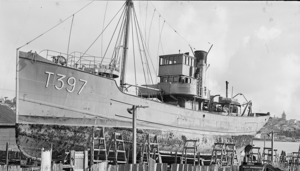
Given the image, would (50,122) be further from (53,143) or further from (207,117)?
(207,117)

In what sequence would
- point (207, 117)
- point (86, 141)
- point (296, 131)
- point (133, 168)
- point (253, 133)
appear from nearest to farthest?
point (133, 168) → point (86, 141) → point (207, 117) → point (253, 133) → point (296, 131)

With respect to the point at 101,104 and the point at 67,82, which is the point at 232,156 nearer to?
the point at 101,104

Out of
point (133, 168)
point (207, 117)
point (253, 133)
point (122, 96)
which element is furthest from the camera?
point (253, 133)

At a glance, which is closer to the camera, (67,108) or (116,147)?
(116,147)

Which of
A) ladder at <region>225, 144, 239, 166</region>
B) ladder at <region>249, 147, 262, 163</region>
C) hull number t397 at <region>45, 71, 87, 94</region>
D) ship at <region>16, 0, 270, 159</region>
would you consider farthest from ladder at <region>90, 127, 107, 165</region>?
ladder at <region>249, 147, 262, 163</region>

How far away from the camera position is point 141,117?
25.7 metres

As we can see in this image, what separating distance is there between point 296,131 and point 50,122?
114 m

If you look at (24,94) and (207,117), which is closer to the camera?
(24,94)

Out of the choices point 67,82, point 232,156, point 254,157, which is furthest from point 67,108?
point 254,157

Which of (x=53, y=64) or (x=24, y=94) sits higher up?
(x=53, y=64)

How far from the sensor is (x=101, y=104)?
23656 mm

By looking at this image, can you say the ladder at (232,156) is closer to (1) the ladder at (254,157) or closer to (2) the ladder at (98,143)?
(1) the ladder at (254,157)

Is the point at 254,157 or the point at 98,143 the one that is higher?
the point at 98,143

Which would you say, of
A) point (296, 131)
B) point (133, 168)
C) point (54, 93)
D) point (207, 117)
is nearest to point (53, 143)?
point (54, 93)
